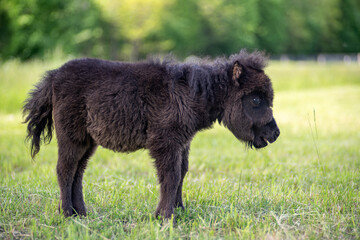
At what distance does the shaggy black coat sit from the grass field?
0.46 metres

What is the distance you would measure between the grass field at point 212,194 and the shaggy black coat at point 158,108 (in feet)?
1.50

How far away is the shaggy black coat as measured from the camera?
4402mm

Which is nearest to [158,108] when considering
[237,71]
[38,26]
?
[237,71]

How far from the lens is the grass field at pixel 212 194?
4148mm

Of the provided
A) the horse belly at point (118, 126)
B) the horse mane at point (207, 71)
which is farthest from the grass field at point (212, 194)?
the horse mane at point (207, 71)

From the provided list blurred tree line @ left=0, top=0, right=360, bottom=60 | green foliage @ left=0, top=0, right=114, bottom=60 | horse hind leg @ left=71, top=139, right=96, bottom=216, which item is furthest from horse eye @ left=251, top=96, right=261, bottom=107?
green foliage @ left=0, top=0, right=114, bottom=60

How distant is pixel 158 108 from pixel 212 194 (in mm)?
1664

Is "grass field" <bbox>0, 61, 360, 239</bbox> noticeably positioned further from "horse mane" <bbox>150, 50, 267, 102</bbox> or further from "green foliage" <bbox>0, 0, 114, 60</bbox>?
"green foliage" <bbox>0, 0, 114, 60</bbox>

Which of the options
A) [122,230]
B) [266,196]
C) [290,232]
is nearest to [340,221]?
[290,232]

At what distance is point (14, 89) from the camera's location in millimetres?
14016

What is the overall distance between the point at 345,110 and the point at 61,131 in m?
14.2

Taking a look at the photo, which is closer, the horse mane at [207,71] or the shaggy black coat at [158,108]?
the shaggy black coat at [158,108]

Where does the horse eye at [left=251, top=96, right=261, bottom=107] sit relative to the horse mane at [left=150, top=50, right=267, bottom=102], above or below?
below

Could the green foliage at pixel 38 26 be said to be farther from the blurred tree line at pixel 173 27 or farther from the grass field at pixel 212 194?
the grass field at pixel 212 194
